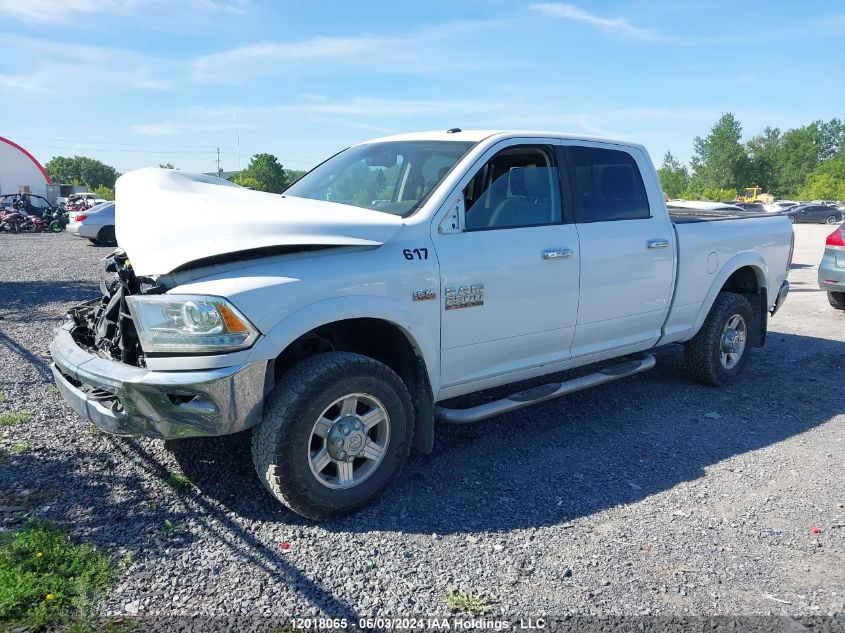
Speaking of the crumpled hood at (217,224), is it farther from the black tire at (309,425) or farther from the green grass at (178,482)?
the green grass at (178,482)

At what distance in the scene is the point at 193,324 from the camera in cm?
307

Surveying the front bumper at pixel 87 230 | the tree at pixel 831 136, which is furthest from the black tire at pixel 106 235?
the tree at pixel 831 136

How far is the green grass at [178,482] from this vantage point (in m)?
3.80

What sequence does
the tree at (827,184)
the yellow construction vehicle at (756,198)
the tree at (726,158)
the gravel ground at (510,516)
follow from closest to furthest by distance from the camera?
the gravel ground at (510,516) → the yellow construction vehicle at (756,198) → the tree at (827,184) → the tree at (726,158)

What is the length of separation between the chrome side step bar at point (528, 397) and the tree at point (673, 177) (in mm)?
94116

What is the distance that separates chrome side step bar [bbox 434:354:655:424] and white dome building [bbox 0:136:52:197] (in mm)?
57958

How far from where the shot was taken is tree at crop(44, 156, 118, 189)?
363ft

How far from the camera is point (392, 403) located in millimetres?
3594

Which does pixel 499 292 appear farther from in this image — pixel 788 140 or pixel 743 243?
pixel 788 140

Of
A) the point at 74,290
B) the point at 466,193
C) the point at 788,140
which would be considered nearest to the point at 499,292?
the point at 466,193

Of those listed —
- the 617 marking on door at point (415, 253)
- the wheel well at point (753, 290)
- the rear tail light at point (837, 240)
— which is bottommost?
the wheel well at point (753, 290)

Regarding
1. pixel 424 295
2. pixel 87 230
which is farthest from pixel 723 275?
pixel 87 230

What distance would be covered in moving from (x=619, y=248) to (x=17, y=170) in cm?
6184

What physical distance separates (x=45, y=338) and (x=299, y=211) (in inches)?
193
